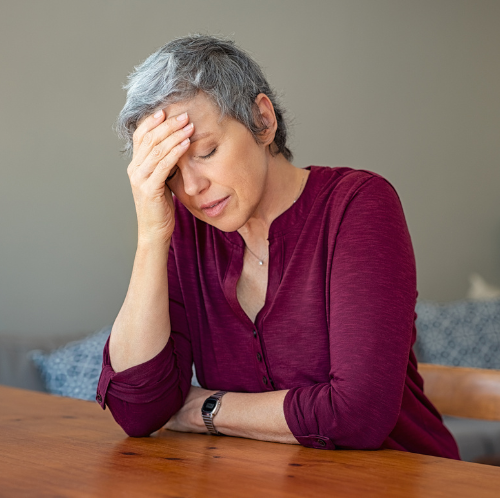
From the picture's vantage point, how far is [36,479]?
76 cm

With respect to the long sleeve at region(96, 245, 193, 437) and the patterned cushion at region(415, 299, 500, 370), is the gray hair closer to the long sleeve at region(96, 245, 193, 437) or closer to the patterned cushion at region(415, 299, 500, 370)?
the long sleeve at region(96, 245, 193, 437)

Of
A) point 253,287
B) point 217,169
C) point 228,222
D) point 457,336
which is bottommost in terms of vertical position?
point 457,336

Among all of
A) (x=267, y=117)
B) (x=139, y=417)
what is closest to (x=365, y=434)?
(x=139, y=417)

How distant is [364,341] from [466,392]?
1.71 feet

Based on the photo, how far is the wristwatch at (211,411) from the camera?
1.13m

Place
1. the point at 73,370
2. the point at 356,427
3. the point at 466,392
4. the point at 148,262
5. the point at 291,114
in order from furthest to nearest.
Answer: the point at 291,114 → the point at 73,370 → the point at 466,392 → the point at 148,262 → the point at 356,427

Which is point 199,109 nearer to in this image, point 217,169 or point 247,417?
point 217,169

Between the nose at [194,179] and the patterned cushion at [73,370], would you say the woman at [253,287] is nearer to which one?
the nose at [194,179]

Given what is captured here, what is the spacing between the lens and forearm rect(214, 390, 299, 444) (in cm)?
104

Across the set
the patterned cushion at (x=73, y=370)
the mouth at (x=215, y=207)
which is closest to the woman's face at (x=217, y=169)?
the mouth at (x=215, y=207)

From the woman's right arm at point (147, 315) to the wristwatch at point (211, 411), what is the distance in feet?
0.23

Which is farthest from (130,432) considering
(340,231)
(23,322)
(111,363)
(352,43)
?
(352,43)

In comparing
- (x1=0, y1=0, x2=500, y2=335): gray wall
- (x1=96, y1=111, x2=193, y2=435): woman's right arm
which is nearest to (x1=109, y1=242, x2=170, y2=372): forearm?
(x1=96, y1=111, x2=193, y2=435): woman's right arm

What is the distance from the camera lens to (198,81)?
1.10 meters
